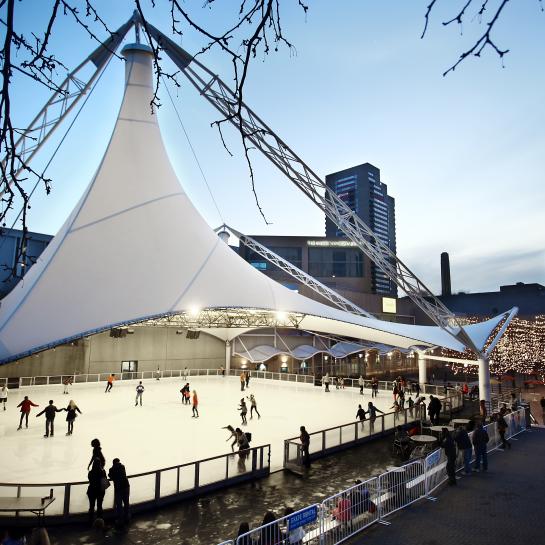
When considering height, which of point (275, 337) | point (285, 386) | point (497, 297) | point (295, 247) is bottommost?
point (285, 386)

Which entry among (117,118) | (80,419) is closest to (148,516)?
(80,419)

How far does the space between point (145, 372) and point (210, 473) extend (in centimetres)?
2334

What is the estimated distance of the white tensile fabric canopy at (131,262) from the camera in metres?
11.9

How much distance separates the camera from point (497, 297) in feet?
236

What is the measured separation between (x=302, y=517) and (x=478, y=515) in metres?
3.47

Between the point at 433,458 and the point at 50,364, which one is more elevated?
the point at 50,364

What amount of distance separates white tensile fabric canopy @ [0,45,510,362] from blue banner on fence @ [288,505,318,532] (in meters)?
8.35

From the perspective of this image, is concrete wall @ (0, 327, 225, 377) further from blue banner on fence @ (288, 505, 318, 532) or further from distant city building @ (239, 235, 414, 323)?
blue banner on fence @ (288, 505, 318, 532)

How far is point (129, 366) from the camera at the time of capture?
1265 inches

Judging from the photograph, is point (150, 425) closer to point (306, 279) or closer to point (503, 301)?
point (306, 279)

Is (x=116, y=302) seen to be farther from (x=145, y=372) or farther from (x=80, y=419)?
(x=145, y=372)

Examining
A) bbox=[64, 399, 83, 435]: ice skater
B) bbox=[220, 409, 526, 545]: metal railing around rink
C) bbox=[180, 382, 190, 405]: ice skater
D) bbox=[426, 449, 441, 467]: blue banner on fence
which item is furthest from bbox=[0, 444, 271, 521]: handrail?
bbox=[180, 382, 190, 405]: ice skater

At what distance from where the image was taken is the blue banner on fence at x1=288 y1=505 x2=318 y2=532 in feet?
18.8

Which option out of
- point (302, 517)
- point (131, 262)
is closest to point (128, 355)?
point (131, 262)
